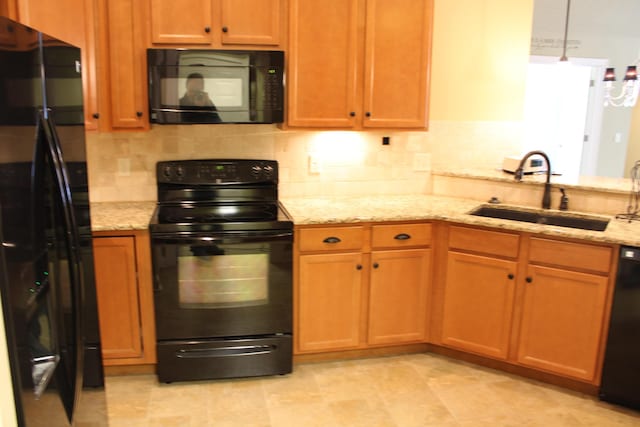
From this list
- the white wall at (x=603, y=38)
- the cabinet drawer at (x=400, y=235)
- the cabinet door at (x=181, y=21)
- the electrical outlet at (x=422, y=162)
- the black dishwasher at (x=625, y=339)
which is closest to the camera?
the black dishwasher at (x=625, y=339)

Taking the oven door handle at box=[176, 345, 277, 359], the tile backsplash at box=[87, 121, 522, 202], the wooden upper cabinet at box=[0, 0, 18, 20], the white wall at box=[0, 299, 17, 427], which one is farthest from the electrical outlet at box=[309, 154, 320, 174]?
the white wall at box=[0, 299, 17, 427]

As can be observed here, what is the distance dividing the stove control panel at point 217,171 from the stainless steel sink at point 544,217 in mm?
1287

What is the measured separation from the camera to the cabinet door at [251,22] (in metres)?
2.89

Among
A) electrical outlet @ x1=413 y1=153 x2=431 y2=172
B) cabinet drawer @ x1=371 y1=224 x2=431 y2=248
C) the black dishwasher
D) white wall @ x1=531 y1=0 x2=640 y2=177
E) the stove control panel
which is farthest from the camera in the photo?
white wall @ x1=531 y1=0 x2=640 y2=177

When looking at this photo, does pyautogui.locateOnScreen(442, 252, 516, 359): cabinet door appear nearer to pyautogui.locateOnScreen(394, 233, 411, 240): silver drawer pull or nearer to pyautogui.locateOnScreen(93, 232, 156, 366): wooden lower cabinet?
pyautogui.locateOnScreen(394, 233, 411, 240): silver drawer pull

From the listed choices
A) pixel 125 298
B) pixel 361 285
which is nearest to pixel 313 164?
pixel 361 285

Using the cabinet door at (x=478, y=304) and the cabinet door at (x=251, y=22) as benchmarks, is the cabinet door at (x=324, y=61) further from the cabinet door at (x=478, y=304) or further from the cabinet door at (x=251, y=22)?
the cabinet door at (x=478, y=304)

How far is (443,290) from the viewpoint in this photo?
316 centimetres

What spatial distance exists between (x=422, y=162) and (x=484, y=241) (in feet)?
2.95

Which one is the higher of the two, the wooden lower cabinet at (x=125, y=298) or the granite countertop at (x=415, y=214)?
the granite countertop at (x=415, y=214)

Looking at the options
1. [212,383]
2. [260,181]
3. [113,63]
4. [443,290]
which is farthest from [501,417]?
[113,63]

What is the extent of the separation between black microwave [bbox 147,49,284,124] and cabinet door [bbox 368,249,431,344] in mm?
1099

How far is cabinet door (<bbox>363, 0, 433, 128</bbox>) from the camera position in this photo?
122 inches

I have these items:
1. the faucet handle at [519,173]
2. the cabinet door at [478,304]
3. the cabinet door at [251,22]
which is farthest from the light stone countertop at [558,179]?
the cabinet door at [251,22]
